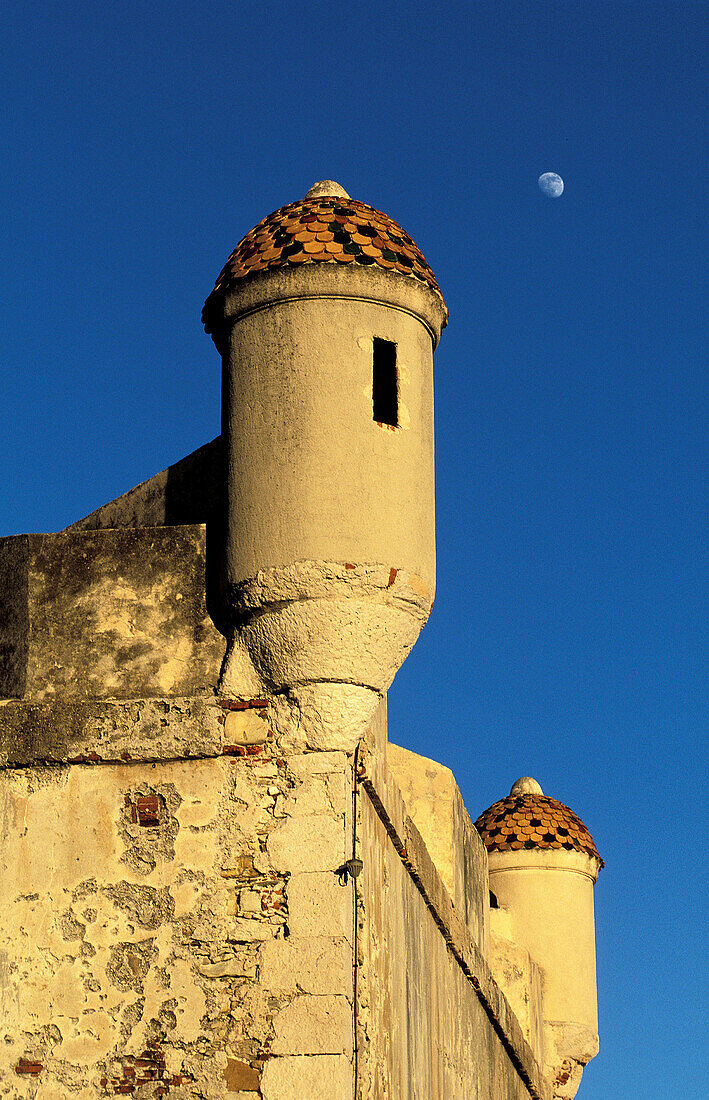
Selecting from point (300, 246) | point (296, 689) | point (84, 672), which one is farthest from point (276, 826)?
point (300, 246)

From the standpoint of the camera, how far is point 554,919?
14.3 meters

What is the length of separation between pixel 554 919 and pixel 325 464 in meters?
8.54

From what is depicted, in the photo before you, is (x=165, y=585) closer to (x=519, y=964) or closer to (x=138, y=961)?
(x=138, y=961)

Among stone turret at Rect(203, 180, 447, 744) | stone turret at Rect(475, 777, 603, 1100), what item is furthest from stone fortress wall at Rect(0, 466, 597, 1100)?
stone turret at Rect(475, 777, 603, 1100)

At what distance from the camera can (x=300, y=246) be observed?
738cm

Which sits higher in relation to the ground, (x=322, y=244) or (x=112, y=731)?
(x=322, y=244)

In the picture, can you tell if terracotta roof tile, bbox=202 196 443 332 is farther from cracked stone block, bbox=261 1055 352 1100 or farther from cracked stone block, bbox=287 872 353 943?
cracked stone block, bbox=261 1055 352 1100

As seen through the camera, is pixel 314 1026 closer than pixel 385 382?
Yes

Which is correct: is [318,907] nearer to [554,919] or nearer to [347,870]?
A: [347,870]

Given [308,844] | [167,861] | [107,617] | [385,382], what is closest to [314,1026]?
[308,844]

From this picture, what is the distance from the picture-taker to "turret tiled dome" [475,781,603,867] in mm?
14398

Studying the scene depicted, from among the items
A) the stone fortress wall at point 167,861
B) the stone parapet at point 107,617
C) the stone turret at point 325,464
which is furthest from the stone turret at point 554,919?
the stone parapet at point 107,617

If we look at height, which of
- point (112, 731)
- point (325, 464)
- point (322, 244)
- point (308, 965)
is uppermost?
point (322, 244)

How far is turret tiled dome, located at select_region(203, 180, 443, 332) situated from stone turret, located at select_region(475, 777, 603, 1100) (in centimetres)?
798
